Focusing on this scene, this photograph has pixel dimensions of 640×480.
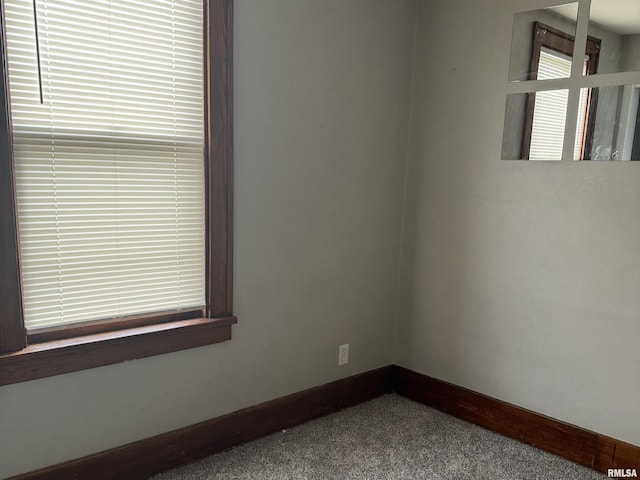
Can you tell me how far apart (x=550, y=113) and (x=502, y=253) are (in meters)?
0.66

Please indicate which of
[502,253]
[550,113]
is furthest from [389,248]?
[550,113]

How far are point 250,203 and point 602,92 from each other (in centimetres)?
152

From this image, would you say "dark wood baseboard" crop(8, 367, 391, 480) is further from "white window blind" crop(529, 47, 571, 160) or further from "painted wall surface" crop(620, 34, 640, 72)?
"painted wall surface" crop(620, 34, 640, 72)

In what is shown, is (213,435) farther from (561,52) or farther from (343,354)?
(561,52)

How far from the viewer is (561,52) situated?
81.0 inches

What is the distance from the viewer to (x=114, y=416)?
5.90 ft

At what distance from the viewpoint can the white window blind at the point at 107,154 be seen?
1560mm

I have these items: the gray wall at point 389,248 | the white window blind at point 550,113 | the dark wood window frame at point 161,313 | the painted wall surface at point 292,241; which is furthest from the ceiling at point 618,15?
the dark wood window frame at point 161,313

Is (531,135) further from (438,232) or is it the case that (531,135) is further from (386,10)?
(386,10)

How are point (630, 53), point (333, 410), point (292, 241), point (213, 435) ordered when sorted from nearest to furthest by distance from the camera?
1. point (630, 53)
2. point (213, 435)
3. point (292, 241)
4. point (333, 410)

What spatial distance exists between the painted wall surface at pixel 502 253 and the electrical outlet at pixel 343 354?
38 cm

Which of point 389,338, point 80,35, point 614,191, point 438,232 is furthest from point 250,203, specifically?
point 614,191

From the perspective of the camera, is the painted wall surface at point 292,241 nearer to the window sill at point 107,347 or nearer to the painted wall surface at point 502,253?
the window sill at point 107,347

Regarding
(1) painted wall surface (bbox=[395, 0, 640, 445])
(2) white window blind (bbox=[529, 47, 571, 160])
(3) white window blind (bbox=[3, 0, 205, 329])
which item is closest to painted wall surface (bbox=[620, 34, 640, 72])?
(2) white window blind (bbox=[529, 47, 571, 160])
